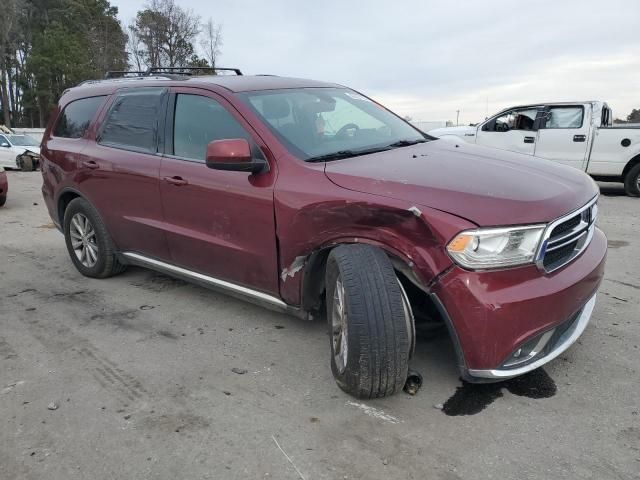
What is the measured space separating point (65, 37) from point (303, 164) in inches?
1997

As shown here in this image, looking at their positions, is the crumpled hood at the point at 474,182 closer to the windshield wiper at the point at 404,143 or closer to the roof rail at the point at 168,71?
the windshield wiper at the point at 404,143

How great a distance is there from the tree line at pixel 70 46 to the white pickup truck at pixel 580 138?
94.8ft

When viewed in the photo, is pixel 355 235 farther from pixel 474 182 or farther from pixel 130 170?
pixel 130 170

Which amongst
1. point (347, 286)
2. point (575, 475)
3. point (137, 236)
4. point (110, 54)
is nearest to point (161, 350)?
point (137, 236)

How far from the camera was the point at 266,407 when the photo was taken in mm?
2758

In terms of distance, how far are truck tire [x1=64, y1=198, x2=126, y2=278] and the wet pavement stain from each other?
3241 millimetres

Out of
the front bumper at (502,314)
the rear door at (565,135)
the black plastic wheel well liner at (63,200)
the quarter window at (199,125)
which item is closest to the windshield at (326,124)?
the quarter window at (199,125)

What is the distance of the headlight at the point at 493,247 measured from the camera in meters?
2.41

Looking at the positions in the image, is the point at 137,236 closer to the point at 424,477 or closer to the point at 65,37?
the point at 424,477

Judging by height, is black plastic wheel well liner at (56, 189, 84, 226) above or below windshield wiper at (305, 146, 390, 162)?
below

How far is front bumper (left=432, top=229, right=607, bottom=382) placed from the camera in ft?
7.90

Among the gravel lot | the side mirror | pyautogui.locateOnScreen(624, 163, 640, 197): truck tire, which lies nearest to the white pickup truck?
pyautogui.locateOnScreen(624, 163, 640, 197): truck tire

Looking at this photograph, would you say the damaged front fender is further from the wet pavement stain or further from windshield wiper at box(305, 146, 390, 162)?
the wet pavement stain

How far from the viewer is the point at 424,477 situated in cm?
220
